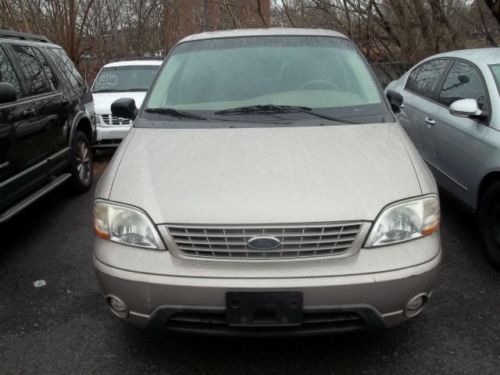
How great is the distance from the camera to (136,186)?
8.08 feet

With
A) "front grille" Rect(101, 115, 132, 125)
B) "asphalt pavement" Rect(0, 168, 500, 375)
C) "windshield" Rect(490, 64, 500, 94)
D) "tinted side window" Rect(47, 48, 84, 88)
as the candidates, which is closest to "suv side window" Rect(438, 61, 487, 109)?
"windshield" Rect(490, 64, 500, 94)

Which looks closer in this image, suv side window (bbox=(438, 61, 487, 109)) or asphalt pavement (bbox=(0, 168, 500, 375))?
asphalt pavement (bbox=(0, 168, 500, 375))

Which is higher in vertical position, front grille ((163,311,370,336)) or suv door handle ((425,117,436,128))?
suv door handle ((425,117,436,128))

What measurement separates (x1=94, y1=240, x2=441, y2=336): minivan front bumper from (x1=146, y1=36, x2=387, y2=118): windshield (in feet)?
4.11

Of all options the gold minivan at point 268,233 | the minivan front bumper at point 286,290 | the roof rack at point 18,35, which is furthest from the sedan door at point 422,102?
the roof rack at point 18,35

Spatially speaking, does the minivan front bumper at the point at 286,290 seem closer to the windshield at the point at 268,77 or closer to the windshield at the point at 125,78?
the windshield at the point at 268,77

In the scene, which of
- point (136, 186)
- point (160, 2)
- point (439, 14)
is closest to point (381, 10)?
point (439, 14)

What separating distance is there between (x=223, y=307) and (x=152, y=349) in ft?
2.59

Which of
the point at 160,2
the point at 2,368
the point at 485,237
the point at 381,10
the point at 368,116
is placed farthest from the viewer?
the point at 160,2

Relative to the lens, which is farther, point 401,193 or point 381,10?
point 381,10

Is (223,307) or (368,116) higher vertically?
(368,116)

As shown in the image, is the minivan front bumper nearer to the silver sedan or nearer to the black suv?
the silver sedan

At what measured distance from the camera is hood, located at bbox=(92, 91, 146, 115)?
302 inches

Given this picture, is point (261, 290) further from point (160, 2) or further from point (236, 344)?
point (160, 2)
